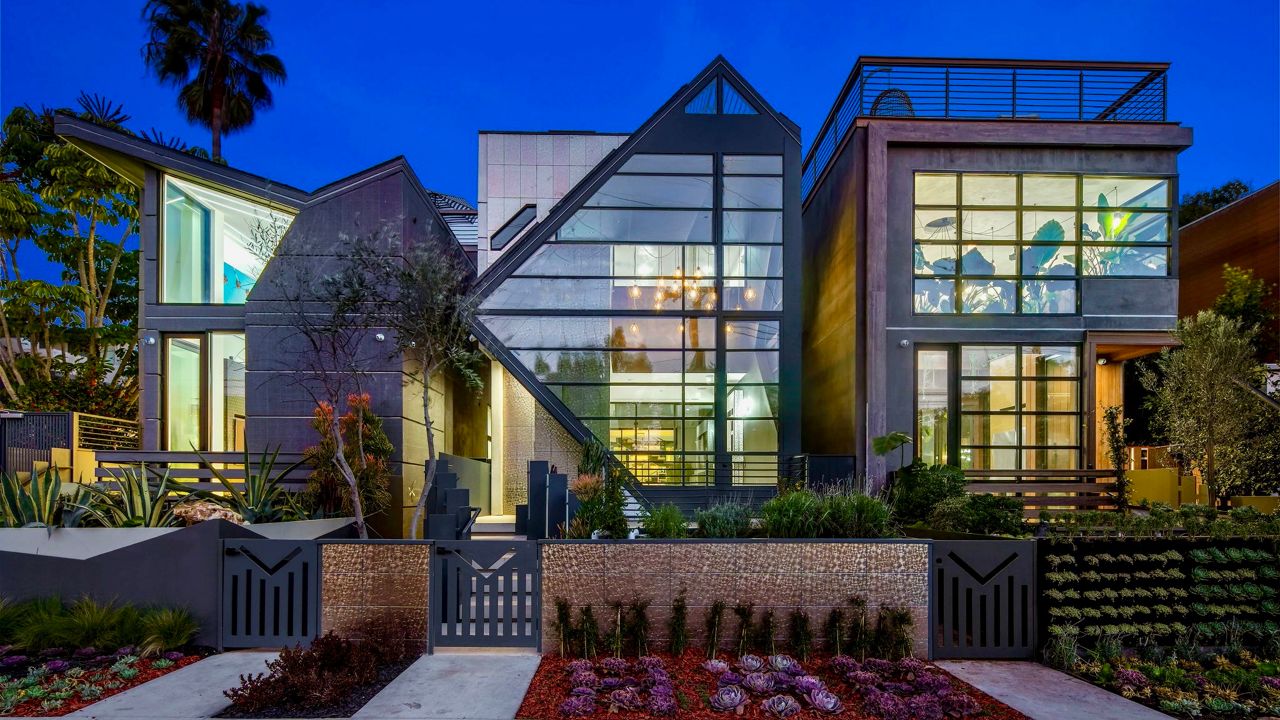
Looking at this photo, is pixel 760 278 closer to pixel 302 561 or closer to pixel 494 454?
pixel 494 454

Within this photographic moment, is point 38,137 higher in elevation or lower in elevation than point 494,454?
higher

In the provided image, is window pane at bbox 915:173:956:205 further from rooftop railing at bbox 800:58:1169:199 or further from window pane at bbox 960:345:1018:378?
window pane at bbox 960:345:1018:378

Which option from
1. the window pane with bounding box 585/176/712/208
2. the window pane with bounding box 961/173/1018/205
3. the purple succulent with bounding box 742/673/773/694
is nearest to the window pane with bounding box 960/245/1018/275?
the window pane with bounding box 961/173/1018/205

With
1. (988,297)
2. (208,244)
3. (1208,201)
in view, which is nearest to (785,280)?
(988,297)

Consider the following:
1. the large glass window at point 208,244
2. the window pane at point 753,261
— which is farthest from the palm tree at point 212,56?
the window pane at point 753,261

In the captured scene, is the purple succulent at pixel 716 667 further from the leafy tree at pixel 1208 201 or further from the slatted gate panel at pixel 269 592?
the leafy tree at pixel 1208 201

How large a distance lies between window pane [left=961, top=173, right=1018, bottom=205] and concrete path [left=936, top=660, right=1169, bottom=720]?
33.4 feet

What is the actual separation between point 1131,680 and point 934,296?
917cm

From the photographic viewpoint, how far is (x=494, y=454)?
54.7 ft

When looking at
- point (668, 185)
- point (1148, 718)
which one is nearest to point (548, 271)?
point (668, 185)

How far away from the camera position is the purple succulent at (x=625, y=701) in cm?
508

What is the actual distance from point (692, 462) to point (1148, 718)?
912 cm

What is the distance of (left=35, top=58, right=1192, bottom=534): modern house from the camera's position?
43.4 feet

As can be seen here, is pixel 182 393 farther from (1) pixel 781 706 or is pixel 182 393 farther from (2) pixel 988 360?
(2) pixel 988 360
